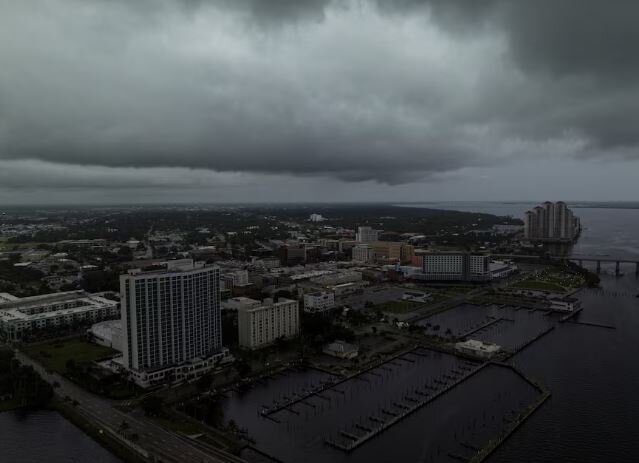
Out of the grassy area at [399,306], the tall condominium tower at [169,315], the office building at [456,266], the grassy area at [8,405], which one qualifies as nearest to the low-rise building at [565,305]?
the grassy area at [399,306]

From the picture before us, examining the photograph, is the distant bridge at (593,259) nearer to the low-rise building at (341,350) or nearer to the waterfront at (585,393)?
the waterfront at (585,393)

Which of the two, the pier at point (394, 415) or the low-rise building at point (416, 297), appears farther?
the low-rise building at point (416, 297)

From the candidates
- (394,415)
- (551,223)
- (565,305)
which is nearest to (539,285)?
(565,305)

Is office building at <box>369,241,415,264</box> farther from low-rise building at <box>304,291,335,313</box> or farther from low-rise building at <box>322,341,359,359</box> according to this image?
low-rise building at <box>322,341,359,359</box>

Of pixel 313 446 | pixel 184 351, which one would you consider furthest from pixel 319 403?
pixel 184 351

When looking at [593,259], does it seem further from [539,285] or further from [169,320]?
[169,320]

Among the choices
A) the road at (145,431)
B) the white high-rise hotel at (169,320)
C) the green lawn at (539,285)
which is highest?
the white high-rise hotel at (169,320)
